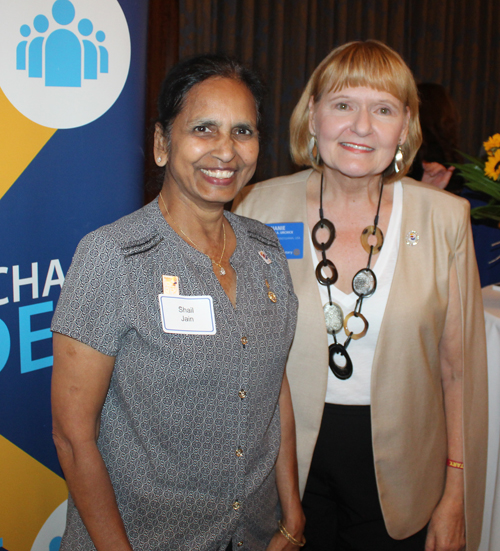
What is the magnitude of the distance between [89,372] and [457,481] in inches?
50.8

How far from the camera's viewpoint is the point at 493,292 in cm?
254

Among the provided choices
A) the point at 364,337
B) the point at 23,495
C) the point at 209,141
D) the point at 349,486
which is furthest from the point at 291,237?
the point at 23,495

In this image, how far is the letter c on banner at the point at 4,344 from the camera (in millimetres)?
1543

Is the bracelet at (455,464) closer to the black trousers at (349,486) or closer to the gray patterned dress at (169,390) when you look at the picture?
the black trousers at (349,486)

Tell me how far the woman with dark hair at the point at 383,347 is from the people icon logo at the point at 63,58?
70 cm

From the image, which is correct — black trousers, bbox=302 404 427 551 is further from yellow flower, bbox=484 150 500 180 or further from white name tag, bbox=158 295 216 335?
yellow flower, bbox=484 150 500 180

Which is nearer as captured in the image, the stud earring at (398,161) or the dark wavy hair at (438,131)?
the stud earring at (398,161)

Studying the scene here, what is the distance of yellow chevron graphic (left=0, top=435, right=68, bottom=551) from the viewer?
1597mm

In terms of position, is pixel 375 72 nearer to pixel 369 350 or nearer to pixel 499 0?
pixel 369 350

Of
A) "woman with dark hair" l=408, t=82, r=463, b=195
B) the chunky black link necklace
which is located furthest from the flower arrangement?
"woman with dark hair" l=408, t=82, r=463, b=195

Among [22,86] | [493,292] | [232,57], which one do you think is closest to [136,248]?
[232,57]

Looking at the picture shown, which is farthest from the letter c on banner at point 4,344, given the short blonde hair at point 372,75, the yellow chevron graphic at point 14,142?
the short blonde hair at point 372,75

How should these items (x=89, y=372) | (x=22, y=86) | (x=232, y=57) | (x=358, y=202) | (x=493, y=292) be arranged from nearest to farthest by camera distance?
(x=89, y=372), (x=232, y=57), (x=22, y=86), (x=358, y=202), (x=493, y=292)

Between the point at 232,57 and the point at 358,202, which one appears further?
the point at 358,202
